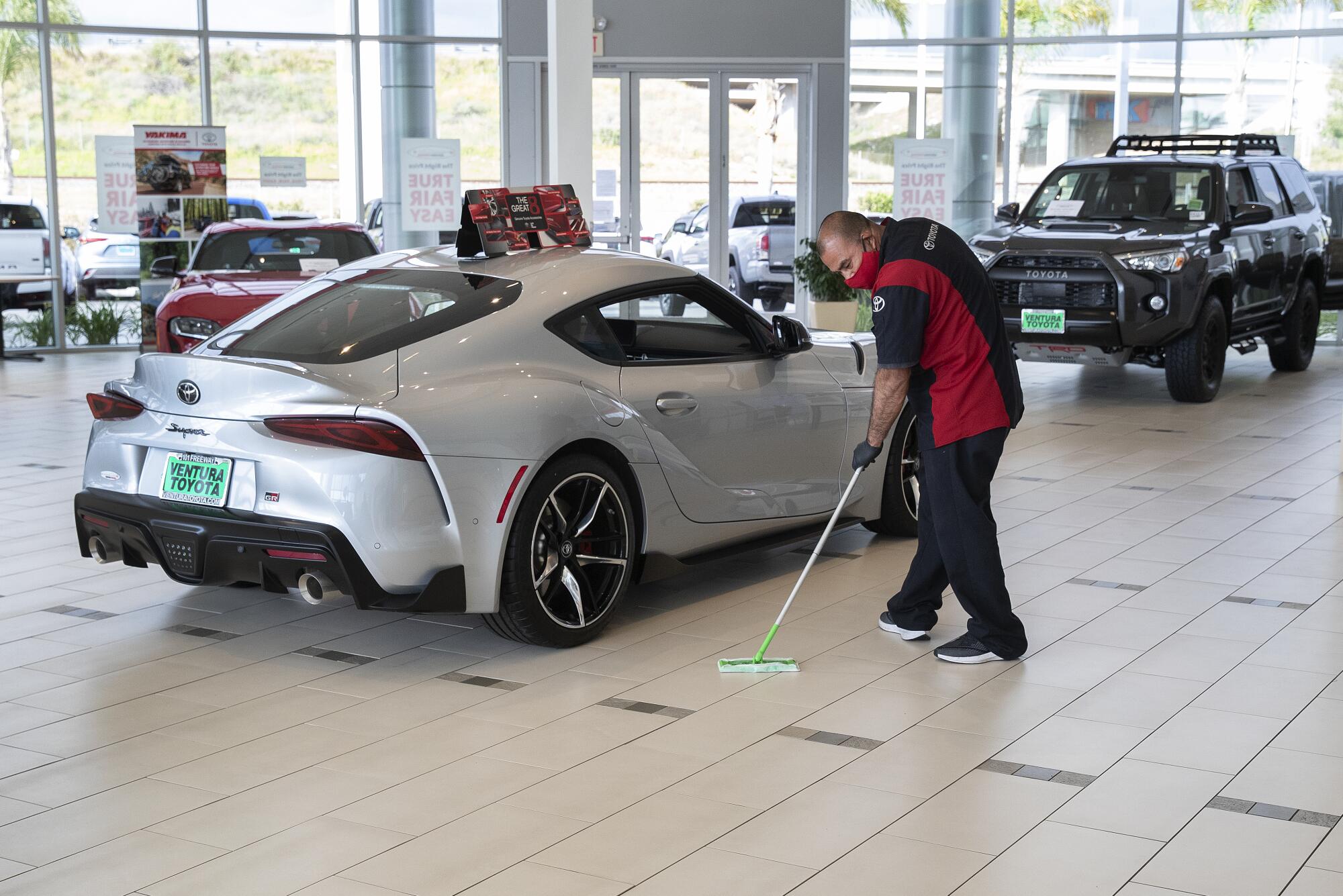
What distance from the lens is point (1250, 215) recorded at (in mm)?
12398

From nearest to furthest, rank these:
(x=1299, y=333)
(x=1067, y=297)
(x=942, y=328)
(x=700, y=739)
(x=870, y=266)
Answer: (x=700, y=739) < (x=942, y=328) < (x=870, y=266) < (x=1067, y=297) < (x=1299, y=333)

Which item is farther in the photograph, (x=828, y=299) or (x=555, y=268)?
(x=828, y=299)

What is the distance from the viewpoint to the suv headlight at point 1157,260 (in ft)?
37.1

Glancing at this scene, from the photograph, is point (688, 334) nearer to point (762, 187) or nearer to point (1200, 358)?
point (1200, 358)

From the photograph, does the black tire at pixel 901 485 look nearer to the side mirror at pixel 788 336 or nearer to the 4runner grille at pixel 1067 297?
the side mirror at pixel 788 336

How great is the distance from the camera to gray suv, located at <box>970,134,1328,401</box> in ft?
37.3

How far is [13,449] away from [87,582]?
13.0 ft

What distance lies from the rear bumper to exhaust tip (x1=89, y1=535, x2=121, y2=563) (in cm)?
16

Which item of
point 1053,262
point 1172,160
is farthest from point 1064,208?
point 1053,262

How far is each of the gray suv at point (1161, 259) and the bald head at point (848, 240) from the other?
252 inches

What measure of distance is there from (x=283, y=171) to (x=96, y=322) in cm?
287

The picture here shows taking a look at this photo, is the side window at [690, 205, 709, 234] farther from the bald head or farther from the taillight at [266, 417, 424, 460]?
the taillight at [266, 417, 424, 460]

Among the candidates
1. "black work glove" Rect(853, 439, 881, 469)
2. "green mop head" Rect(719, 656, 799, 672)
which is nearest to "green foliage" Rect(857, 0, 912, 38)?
"black work glove" Rect(853, 439, 881, 469)

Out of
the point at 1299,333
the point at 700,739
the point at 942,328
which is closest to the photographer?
the point at 700,739
